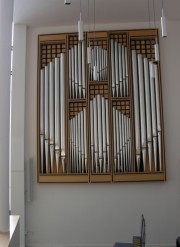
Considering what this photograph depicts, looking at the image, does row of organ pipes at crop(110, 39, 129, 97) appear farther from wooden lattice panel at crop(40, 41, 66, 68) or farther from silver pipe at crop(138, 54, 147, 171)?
wooden lattice panel at crop(40, 41, 66, 68)

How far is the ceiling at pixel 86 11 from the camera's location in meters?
5.72

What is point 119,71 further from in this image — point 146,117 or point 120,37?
point 146,117

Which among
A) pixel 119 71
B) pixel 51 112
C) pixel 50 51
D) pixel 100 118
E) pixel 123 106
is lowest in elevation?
pixel 100 118

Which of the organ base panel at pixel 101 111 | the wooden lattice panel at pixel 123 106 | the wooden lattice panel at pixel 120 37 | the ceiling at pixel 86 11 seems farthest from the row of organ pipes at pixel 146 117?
the ceiling at pixel 86 11

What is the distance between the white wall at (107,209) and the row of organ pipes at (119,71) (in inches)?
36.0

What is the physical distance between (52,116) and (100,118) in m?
0.92

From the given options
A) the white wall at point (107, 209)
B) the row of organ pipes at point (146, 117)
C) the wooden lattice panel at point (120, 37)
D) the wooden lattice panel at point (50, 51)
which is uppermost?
the wooden lattice panel at point (120, 37)

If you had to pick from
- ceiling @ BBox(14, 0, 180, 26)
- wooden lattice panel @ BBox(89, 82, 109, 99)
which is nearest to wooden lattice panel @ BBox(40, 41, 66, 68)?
ceiling @ BBox(14, 0, 180, 26)

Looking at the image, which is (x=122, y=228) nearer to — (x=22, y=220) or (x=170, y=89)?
(x=22, y=220)

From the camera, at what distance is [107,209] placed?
20.0 feet

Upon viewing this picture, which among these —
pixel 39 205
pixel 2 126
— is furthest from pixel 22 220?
pixel 2 126

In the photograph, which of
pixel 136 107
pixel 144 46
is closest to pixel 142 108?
pixel 136 107

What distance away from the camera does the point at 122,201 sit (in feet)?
20.0

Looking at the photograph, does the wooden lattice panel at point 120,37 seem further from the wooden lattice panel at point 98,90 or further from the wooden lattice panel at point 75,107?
the wooden lattice panel at point 75,107
